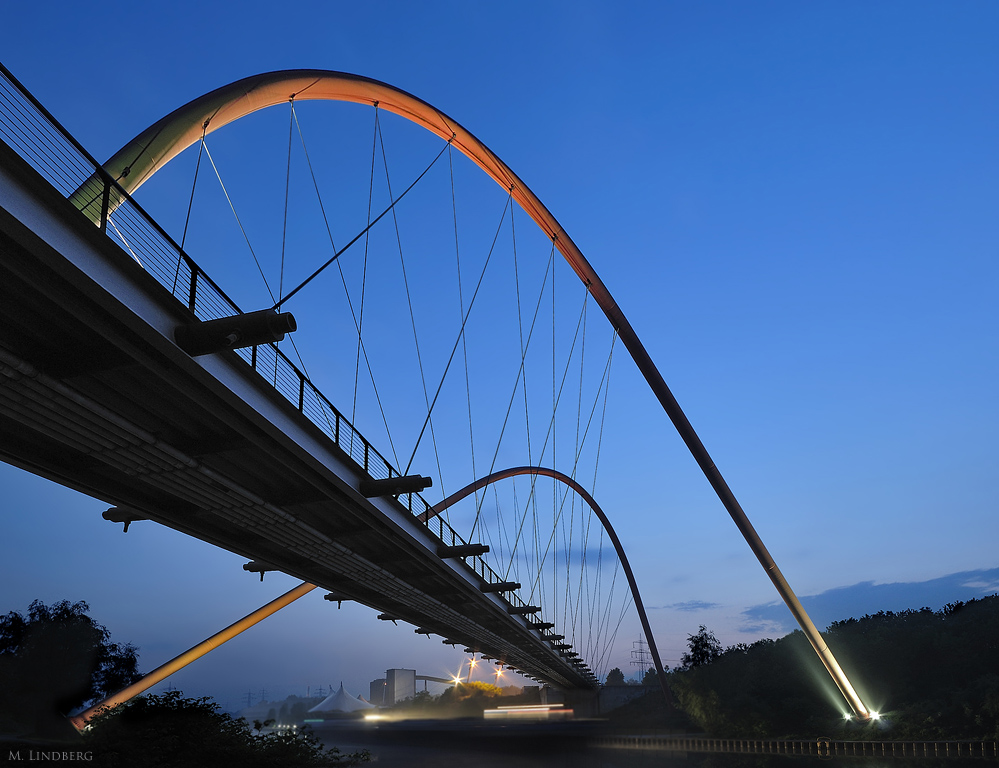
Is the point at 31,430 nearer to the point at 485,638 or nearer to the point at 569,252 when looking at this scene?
the point at 569,252

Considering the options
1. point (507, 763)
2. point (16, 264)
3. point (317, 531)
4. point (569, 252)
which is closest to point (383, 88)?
point (569, 252)

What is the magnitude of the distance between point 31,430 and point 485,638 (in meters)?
45.7

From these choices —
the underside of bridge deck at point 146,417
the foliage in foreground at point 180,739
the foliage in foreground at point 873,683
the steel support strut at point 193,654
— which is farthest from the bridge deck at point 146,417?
the foliage in foreground at point 873,683

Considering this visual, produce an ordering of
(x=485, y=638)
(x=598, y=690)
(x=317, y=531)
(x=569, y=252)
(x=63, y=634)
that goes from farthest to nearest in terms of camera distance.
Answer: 1. (x=598, y=690)
2. (x=485, y=638)
3. (x=63, y=634)
4. (x=569, y=252)
5. (x=317, y=531)

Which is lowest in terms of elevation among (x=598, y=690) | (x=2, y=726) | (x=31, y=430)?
(x=598, y=690)

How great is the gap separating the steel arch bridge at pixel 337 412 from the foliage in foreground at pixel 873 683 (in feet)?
18.6

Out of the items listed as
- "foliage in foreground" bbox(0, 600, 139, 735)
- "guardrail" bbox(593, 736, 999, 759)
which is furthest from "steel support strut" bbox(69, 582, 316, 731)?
"guardrail" bbox(593, 736, 999, 759)

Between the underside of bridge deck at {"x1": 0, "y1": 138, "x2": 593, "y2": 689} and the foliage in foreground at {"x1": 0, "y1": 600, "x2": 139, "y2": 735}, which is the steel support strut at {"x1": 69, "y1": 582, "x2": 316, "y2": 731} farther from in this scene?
the underside of bridge deck at {"x1": 0, "y1": 138, "x2": 593, "y2": 689}

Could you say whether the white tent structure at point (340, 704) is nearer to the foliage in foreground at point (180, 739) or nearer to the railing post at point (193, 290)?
the foliage in foreground at point (180, 739)

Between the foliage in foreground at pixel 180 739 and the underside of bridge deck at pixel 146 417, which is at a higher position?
the underside of bridge deck at pixel 146 417

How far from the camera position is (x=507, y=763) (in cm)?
4106

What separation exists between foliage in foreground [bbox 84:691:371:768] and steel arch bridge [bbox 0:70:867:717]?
7378 millimetres

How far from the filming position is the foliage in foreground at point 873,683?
1925 inches

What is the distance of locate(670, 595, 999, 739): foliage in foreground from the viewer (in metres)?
48.9
